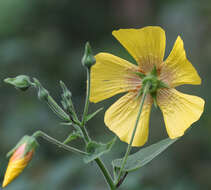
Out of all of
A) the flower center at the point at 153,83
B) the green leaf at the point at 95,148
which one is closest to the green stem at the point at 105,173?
the green leaf at the point at 95,148

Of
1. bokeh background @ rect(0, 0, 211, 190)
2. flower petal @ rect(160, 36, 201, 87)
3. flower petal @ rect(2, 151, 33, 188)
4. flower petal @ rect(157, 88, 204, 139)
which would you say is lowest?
bokeh background @ rect(0, 0, 211, 190)

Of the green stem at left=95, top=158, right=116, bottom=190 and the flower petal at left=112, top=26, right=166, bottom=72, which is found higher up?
the flower petal at left=112, top=26, right=166, bottom=72

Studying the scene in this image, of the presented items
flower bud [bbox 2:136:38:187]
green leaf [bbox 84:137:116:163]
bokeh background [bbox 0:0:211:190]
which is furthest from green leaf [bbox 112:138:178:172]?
bokeh background [bbox 0:0:211:190]

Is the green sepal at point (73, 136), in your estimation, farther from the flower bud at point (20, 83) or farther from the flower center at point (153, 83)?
the flower center at point (153, 83)

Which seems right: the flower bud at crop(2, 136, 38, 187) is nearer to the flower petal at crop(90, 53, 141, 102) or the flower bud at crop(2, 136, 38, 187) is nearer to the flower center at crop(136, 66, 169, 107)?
the flower petal at crop(90, 53, 141, 102)

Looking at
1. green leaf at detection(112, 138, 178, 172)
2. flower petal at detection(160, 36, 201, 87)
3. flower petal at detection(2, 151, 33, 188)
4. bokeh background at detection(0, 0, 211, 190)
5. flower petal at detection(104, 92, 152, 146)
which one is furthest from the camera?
bokeh background at detection(0, 0, 211, 190)

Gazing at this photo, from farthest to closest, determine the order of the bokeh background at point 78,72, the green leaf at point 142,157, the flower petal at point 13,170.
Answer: the bokeh background at point 78,72
the green leaf at point 142,157
the flower petal at point 13,170
